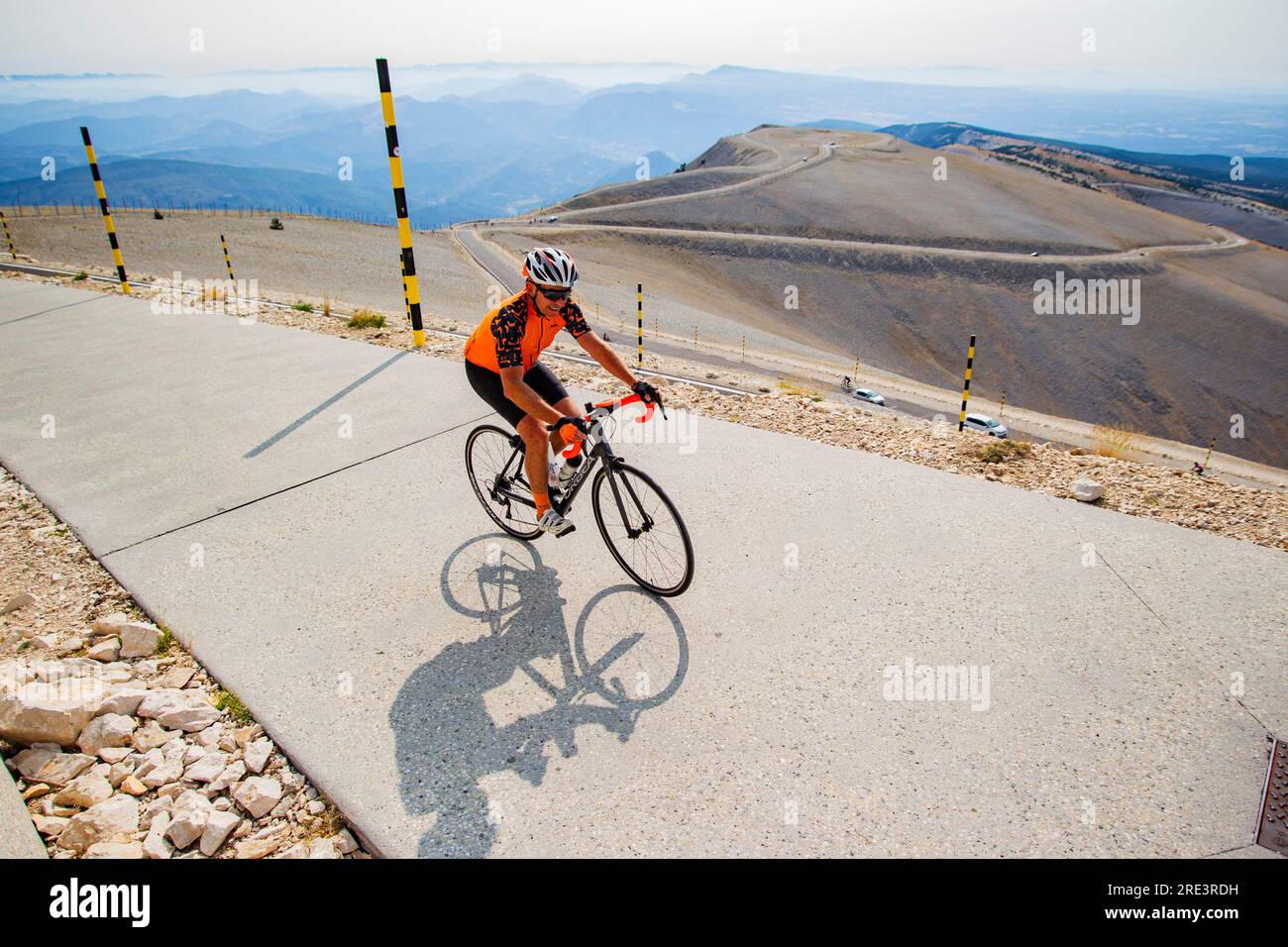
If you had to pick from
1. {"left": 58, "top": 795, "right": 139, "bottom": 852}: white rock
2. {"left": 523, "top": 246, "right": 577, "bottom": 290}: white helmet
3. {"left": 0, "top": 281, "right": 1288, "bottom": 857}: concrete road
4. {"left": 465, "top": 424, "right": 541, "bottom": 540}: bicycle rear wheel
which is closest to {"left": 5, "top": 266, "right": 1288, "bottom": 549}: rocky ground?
{"left": 0, "top": 281, "right": 1288, "bottom": 857}: concrete road

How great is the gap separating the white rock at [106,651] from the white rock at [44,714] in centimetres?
44

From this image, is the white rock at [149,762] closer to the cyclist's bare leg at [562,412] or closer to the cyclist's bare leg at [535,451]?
the cyclist's bare leg at [535,451]

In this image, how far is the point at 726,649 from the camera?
3891 millimetres

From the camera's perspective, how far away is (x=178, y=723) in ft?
10.9

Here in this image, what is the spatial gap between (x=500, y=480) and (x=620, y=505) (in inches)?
45.6

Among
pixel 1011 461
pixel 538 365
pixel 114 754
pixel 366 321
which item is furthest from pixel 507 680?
pixel 366 321

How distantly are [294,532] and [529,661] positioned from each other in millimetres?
2465

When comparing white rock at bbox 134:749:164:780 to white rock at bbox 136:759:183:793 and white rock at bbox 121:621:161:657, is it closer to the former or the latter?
white rock at bbox 136:759:183:793

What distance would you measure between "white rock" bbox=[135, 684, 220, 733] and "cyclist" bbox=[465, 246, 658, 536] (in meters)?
2.13

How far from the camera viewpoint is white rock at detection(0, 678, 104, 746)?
3137mm

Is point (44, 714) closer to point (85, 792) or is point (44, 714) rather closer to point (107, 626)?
point (85, 792)
